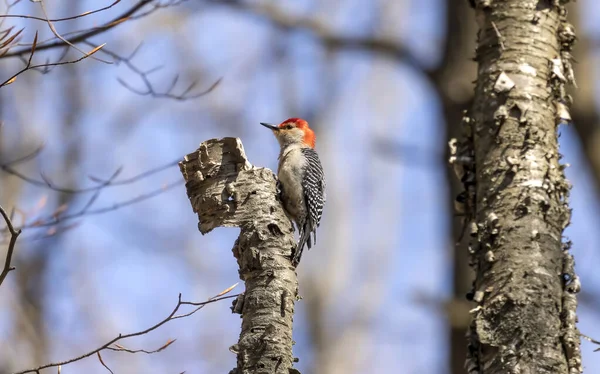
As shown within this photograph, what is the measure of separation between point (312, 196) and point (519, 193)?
6.23 ft

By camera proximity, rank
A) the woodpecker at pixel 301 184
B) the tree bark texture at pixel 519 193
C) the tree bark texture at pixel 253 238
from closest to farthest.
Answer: the tree bark texture at pixel 253 238, the tree bark texture at pixel 519 193, the woodpecker at pixel 301 184

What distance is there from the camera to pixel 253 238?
3.59 metres

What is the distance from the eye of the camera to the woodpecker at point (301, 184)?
5.29 m

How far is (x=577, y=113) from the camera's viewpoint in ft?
21.8

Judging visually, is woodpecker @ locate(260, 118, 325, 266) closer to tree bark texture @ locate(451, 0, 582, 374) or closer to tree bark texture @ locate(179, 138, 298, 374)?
tree bark texture @ locate(179, 138, 298, 374)

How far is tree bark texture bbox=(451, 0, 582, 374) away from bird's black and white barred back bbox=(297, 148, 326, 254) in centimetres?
142

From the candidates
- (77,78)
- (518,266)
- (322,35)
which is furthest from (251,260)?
(77,78)

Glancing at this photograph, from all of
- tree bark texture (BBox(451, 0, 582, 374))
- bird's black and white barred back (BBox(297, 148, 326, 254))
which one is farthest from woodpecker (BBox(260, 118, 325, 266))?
tree bark texture (BBox(451, 0, 582, 374))

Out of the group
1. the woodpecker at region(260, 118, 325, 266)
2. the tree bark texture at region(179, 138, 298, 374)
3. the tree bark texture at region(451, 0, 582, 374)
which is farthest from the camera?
the woodpecker at region(260, 118, 325, 266)

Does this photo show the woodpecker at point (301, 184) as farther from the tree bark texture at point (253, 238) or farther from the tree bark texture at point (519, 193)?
the tree bark texture at point (519, 193)

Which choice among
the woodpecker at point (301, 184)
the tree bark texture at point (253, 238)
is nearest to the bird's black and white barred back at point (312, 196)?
the woodpecker at point (301, 184)

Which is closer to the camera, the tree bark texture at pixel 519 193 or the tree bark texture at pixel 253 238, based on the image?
the tree bark texture at pixel 253 238

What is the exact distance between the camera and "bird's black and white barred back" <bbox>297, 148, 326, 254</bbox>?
17.6 feet

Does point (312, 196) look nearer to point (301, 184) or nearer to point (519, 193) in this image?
point (301, 184)
